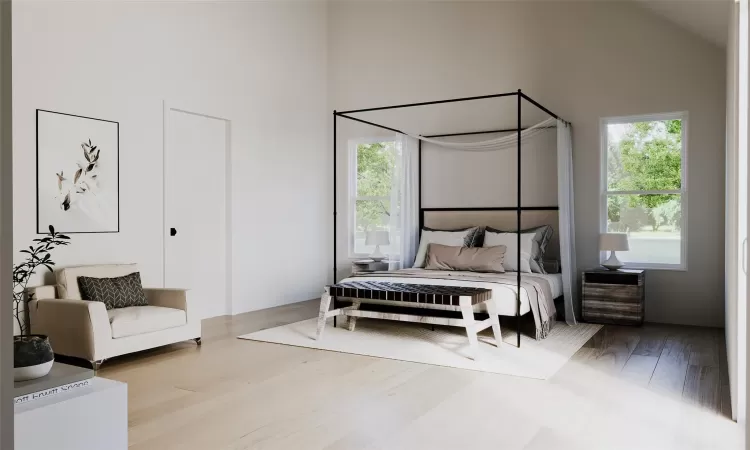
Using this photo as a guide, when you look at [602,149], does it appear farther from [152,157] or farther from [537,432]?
[152,157]

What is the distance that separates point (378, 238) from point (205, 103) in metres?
2.64

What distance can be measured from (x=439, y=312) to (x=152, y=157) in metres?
3.17

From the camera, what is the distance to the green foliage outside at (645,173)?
6172mm

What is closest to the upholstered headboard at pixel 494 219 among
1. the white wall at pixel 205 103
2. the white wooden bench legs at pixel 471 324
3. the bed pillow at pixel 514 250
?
the bed pillow at pixel 514 250

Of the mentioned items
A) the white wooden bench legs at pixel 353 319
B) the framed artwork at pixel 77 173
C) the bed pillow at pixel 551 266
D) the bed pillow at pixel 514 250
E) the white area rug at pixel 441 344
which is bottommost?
the white area rug at pixel 441 344

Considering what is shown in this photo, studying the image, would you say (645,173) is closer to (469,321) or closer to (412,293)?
(469,321)

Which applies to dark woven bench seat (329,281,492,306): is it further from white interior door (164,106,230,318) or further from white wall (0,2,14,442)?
white wall (0,2,14,442)

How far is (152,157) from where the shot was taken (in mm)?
5938

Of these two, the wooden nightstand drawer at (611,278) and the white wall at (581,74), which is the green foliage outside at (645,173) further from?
the wooden nightstand drawer at (611,278)

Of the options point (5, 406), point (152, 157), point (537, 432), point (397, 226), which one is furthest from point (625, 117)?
point (5, 406)

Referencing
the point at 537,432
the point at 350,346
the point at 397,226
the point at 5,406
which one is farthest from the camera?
the point at 397,226

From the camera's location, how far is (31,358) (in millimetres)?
2074

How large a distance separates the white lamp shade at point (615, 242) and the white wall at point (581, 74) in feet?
1.41

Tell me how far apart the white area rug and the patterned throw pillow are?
0.99 metres
